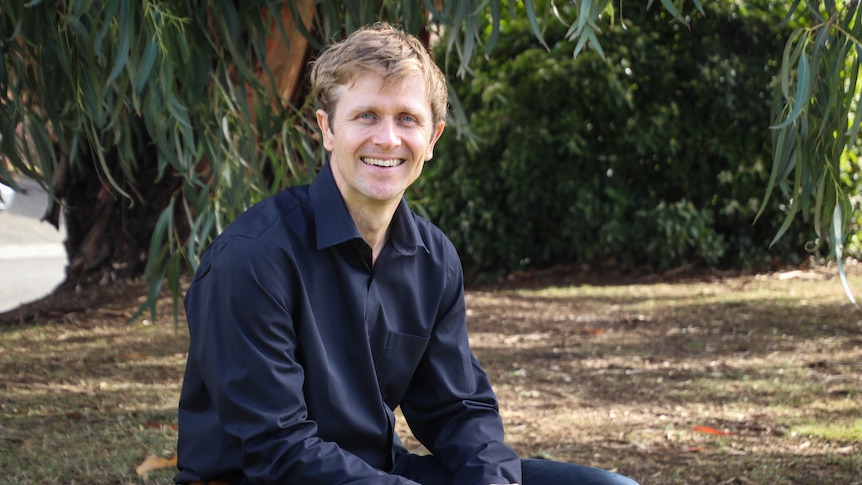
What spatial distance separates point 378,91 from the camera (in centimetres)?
229

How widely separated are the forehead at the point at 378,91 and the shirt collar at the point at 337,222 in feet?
0.60

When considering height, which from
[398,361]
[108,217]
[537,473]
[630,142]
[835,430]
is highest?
[630,142]

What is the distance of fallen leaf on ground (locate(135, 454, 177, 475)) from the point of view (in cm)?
370

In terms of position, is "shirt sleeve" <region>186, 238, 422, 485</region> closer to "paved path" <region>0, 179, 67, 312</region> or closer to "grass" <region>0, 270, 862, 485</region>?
"grass" <region>0, 270, 862, 485</region>

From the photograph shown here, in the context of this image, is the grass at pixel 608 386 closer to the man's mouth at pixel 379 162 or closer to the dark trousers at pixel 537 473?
the dark trousers at pixel 537 473

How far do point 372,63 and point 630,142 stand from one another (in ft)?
22.2

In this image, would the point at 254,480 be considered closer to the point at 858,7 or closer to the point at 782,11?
the point at 858,7

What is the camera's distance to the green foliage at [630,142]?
8594 mm

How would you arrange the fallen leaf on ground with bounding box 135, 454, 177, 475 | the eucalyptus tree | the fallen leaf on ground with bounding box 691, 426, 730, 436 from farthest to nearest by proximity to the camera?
1. the fallen leaf on ground with bounding box 691, 426, 730, 436
2. the fallen leaf on ground with bounding box 135, 454, 177, 475
3. the eucalyptus tree

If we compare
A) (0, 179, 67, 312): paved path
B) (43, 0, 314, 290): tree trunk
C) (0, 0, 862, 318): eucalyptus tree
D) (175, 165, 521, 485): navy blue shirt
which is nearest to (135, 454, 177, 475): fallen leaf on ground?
(0, 0, 862, 318): eucalyptus tree

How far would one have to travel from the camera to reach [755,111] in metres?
8.59

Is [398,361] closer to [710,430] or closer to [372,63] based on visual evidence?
[372,63]

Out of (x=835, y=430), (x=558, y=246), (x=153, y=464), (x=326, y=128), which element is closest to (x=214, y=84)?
(x=153, y=464)

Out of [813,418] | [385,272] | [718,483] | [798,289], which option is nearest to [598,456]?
[718,483]
